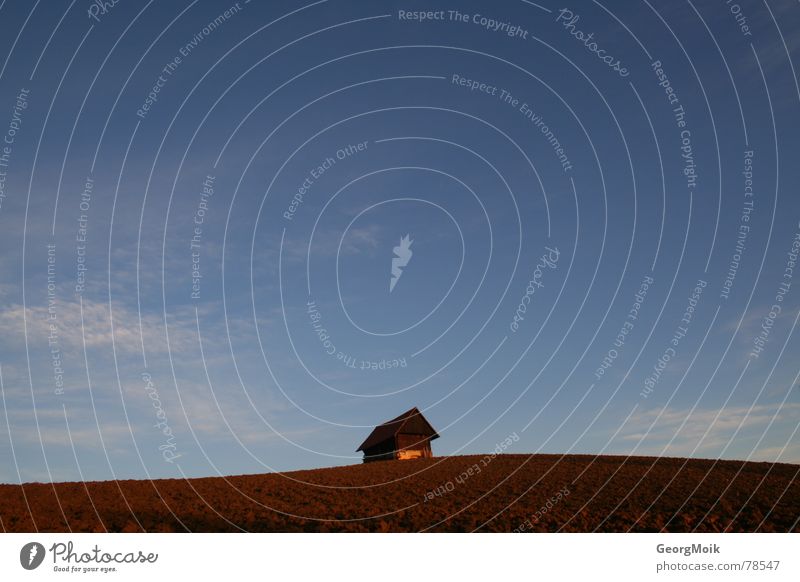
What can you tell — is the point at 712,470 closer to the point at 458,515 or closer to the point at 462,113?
the point at 458,515

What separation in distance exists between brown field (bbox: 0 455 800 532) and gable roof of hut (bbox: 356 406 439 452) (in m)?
15.3

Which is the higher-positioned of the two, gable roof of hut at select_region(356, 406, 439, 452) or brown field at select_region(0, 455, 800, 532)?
gable roof of hut at select_region(356, 406, 439, 452)

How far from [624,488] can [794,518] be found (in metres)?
9.51

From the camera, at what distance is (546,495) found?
99.7 ft

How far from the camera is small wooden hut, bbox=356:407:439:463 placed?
5772 cm

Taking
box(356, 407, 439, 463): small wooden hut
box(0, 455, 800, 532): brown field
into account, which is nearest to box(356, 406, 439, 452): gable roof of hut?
box(356, 407, 439, 463): small wooden hut

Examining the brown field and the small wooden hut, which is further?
the small wooden hut

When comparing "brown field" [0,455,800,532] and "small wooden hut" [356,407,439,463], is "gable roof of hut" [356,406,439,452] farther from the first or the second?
"brown field" [0,455,800,532]

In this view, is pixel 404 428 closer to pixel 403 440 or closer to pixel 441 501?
pixel 403 440

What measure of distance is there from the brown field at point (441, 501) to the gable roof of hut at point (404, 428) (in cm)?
1531

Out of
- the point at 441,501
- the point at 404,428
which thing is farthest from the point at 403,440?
the point at 441,501

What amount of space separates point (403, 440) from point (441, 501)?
28.7 m
